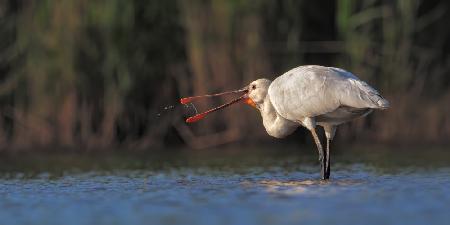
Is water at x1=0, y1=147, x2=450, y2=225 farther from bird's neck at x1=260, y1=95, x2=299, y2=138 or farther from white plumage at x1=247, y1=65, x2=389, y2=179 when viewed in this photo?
white plumage at x1=247, y1=65, x2=389, y2=179

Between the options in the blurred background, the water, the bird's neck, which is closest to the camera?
the water

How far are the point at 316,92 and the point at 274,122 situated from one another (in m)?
1.09

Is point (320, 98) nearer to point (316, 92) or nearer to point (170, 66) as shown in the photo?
point (316, 92)

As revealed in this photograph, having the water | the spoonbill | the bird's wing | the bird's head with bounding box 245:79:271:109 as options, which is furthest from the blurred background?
the bird's wing

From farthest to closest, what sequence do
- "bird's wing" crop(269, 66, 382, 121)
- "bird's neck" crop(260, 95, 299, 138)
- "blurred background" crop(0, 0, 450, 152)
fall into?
"blurred background" crop(0, 0, 450, 152), "bird's neck" crop(260, 95, 299, 138), "bird's wing" crop(269, 66, 382, 121)

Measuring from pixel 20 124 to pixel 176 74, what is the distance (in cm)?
213

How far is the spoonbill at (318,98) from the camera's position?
9.55 metres

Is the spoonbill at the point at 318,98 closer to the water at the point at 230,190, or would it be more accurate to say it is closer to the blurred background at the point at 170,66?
the water at the point at 230,190

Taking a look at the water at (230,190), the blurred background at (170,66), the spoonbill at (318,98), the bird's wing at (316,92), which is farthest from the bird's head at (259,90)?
the blurred background at (170,66)

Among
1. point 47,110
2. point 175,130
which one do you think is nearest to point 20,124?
point 47,110

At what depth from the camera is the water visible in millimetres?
7332

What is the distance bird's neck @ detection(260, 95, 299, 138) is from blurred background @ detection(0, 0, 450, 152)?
3.79 meters

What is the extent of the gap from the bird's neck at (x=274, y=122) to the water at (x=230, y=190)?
43cm

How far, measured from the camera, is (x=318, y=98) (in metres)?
9.84
